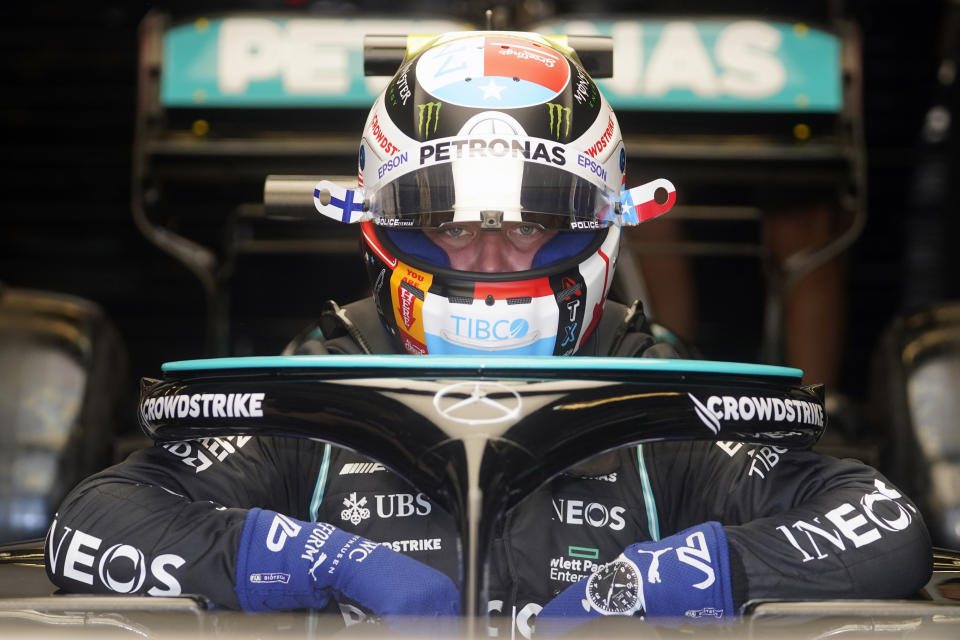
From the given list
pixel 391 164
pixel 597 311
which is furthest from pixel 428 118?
pixel 597 311

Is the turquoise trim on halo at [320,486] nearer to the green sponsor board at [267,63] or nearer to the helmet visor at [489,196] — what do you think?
the helmet visor at [489,196]

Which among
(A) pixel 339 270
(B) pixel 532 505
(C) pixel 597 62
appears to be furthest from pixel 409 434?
(A) pixel 339 270

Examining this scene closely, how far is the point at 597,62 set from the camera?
5.98 ft

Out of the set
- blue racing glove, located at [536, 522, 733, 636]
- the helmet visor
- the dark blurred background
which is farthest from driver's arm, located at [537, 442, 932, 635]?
the dark blurred background

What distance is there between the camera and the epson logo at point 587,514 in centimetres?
138

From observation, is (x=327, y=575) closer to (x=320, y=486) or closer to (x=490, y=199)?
(x=320, y=486)

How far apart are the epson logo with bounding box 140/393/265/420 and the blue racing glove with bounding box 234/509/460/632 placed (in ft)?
0.39

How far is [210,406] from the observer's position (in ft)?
3.90

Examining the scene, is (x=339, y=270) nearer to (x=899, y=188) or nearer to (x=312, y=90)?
(x=312, y=90)

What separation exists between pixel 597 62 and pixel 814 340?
163 centimetres

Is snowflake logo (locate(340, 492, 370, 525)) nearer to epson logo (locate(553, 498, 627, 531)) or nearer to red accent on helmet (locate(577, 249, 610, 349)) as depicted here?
epson logo (locate(553, 498, 627, 531))

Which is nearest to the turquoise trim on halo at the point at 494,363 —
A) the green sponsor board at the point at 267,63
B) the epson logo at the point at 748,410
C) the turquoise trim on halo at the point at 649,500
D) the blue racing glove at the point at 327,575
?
the epson logo at the point at 748,410

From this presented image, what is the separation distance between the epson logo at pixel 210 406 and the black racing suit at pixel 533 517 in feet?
0.34

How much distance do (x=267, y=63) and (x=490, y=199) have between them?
1.38 m
